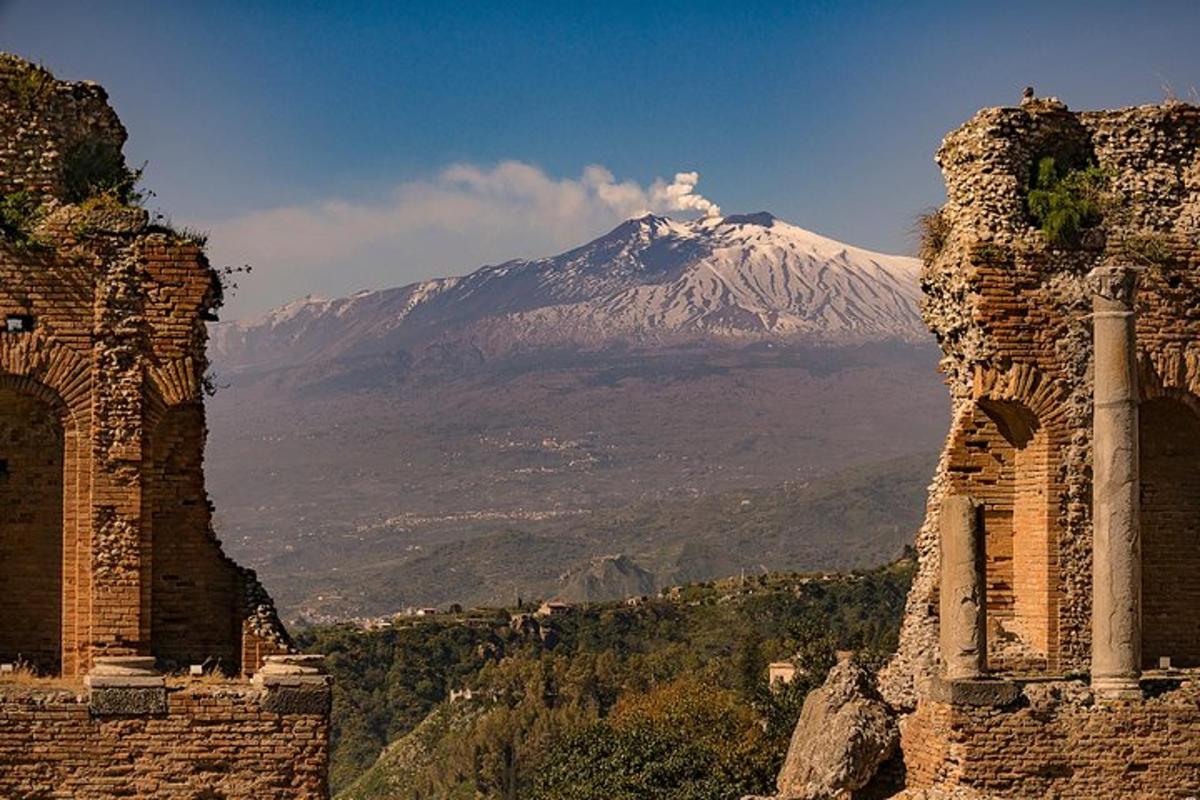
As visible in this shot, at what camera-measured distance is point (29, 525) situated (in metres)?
24.4

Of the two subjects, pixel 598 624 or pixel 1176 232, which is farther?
pixel 598 624

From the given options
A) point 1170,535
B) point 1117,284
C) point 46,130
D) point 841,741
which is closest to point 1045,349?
point 1117,284

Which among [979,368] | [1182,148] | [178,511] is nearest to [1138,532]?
[979,368]

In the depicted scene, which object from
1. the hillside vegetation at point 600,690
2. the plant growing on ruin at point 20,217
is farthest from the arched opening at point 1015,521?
the hillside vegetation at point 600,690

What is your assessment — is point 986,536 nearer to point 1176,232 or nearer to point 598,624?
point 1176,232

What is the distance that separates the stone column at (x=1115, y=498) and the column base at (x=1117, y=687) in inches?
0.4

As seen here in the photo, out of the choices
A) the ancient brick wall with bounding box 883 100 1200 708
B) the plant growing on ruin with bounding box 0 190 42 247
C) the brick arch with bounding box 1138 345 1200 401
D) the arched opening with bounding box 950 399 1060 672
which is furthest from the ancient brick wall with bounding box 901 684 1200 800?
the plant growing on ruin with bounding box 0 190 42 247

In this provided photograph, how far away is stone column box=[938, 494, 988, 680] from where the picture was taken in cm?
2417

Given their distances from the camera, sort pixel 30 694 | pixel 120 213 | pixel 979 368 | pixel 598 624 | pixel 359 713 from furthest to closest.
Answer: pixel 598 624, pixel 359 713, pixel 979 368, pixel 120 213, pixel 30 694

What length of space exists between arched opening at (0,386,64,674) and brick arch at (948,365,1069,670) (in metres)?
10.6

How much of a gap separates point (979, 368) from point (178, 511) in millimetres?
9569

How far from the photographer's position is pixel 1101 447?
24.9 metres

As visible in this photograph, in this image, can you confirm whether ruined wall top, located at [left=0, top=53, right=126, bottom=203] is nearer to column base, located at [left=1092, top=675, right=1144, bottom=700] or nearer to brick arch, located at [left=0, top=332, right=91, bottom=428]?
brick arch, located at [left=0, top=332, right=91, bottom=428]

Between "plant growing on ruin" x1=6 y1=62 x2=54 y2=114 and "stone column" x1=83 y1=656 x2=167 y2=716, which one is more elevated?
"plant growing on ruin" x1=6 y1=62 x2=54 y2=114
